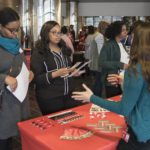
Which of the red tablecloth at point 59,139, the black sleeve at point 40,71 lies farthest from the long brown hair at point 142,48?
the black sleeve at point 40,71

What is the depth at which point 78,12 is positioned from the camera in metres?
13.2

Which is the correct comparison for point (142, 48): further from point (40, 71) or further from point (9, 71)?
point (40, 71)

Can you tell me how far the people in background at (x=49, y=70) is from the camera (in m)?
2.13

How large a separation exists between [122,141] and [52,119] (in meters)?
0.54

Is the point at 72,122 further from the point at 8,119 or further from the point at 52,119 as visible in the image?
the point at 8,119

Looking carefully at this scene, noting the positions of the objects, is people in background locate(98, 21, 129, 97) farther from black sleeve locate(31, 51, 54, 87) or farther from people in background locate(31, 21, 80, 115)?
black sleeve locate(31, 51, 54, 87)

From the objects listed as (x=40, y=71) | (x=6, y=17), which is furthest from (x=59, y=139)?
(x=6, y=17)

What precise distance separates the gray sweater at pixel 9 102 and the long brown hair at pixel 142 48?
88 cm

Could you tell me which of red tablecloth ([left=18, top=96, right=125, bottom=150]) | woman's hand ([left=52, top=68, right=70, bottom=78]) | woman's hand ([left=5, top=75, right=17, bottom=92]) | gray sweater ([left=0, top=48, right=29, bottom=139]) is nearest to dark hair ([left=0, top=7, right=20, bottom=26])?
gray sweater ([left=0, top=48, right=29, bottom=139])

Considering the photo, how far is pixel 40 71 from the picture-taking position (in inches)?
84.7

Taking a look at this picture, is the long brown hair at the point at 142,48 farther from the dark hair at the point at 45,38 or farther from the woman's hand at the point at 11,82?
the dark hair at the point at 45,38

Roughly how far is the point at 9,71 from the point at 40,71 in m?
0.33

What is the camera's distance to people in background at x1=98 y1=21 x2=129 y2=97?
3036mm

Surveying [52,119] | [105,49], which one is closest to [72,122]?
[52,119]
